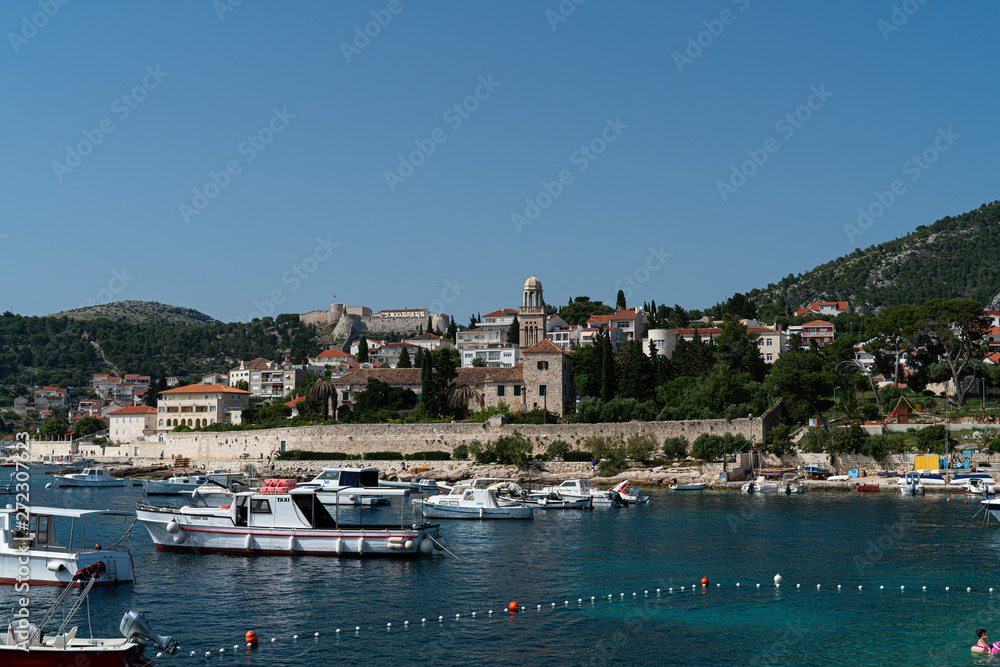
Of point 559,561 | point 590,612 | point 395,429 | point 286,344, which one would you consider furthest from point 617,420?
point 286,344

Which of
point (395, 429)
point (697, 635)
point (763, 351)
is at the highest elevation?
point (763, 351)

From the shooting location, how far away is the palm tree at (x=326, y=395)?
76.7 metres

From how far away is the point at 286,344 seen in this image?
19650cm

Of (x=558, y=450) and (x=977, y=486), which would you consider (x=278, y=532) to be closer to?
(x=558, y=450)

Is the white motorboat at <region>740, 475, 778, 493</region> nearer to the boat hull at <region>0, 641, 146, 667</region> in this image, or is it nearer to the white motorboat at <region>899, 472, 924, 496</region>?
the white motorboat at <region>899, 472, 924, 496</region>

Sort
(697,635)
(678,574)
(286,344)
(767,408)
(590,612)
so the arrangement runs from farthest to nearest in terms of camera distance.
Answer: (286,344), (767,408), (678,574), (590,612), (697,635)

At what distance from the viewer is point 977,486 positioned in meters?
45.4

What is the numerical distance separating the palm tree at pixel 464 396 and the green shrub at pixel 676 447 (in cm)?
1850

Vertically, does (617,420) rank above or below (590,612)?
above

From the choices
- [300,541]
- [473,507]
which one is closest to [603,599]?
[300,541]

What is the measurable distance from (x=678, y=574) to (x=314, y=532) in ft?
34.8

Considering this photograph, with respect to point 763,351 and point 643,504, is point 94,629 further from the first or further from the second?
point 763,351

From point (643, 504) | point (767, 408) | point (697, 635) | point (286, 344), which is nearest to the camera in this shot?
point (697, 635)

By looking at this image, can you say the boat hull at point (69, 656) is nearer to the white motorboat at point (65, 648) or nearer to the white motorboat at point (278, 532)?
the white motorboat at point (65, 648)
